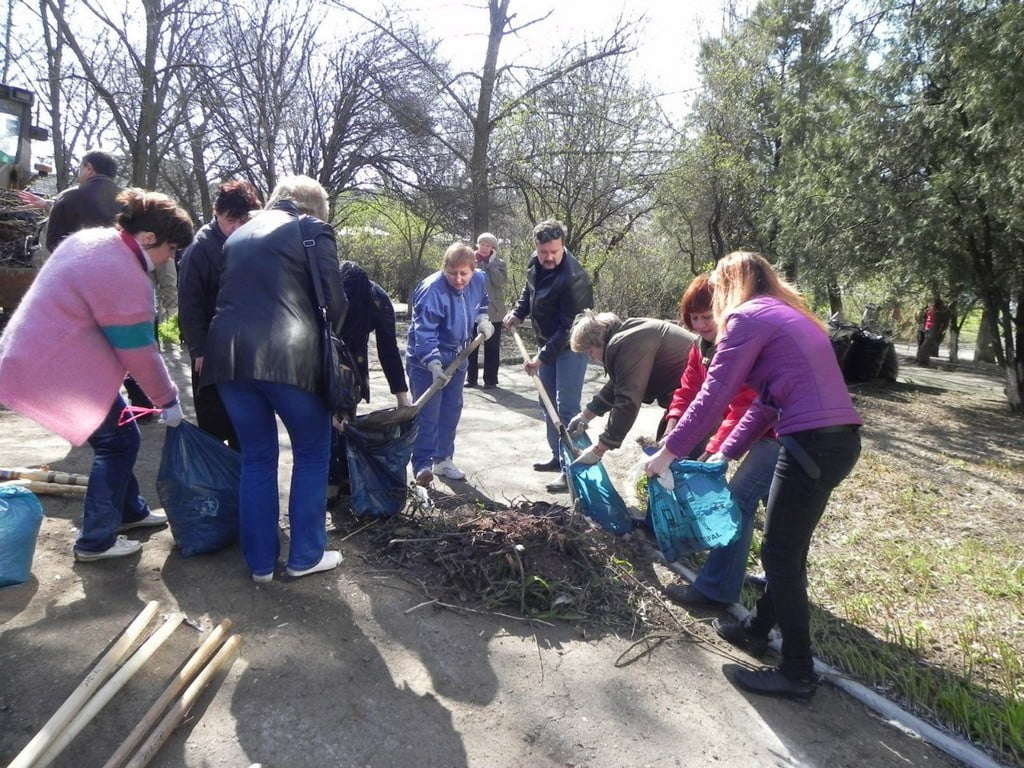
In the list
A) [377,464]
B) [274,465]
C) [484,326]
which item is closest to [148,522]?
[274,465]

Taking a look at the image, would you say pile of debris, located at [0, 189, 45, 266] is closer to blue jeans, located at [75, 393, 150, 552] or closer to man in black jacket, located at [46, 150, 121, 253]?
man in black jacket, located at [46, 150, 121, 253]

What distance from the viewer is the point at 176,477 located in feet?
9.30

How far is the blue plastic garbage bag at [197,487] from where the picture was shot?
2.84 metres

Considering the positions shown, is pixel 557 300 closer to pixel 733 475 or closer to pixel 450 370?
pixel 450 370

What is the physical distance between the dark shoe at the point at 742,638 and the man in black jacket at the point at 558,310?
172 centimetres

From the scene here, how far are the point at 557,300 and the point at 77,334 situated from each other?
9.40 feet

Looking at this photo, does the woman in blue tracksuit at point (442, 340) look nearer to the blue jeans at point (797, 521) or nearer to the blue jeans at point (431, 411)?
the blue jeans at point (431, 411)

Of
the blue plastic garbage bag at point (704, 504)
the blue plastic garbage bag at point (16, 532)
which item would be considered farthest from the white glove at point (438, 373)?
the blue plastic garbage bag at point (16, 532)

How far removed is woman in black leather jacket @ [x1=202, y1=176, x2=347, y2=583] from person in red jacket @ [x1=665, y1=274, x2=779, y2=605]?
1.64 metres

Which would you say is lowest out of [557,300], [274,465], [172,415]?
[274,465]

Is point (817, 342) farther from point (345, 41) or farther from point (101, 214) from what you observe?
point (345, 41)

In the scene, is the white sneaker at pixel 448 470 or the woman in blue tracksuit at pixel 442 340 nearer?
the woman in blue tracksuit at pixel 442 340

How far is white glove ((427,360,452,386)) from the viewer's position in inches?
151

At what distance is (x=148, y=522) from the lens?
315cm
